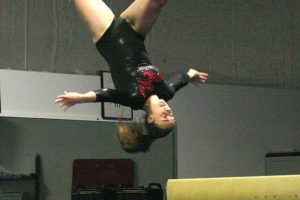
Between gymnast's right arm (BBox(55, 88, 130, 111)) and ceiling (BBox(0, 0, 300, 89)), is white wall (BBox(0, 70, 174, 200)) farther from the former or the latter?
gymnast's right arm (BBox(55, 88, 130, 111))

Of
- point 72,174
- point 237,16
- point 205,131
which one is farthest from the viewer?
point 237,16

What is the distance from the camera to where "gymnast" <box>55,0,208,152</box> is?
10.1ft

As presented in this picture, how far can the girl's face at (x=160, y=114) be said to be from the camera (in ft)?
10.0

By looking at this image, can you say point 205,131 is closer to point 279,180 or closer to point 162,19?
point 162,19

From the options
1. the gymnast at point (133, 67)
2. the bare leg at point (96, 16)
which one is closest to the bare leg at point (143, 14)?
the gymnast at point (133, 67)

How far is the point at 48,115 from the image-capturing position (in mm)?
5125

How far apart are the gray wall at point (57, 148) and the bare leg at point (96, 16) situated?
81.1 inches

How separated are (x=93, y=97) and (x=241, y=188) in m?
0.95

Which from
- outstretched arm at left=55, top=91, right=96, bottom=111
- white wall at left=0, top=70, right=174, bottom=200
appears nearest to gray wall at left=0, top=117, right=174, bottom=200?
white wall at left=0, top=70, right=174, bottom=200

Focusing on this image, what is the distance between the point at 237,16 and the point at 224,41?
362mm

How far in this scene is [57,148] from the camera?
506 cm

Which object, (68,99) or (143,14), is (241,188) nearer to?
(68,99)

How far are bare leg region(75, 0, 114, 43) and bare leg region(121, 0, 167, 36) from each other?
110 mm

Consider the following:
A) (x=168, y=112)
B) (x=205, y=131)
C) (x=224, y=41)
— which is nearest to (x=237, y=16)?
(x=224, y=41)
